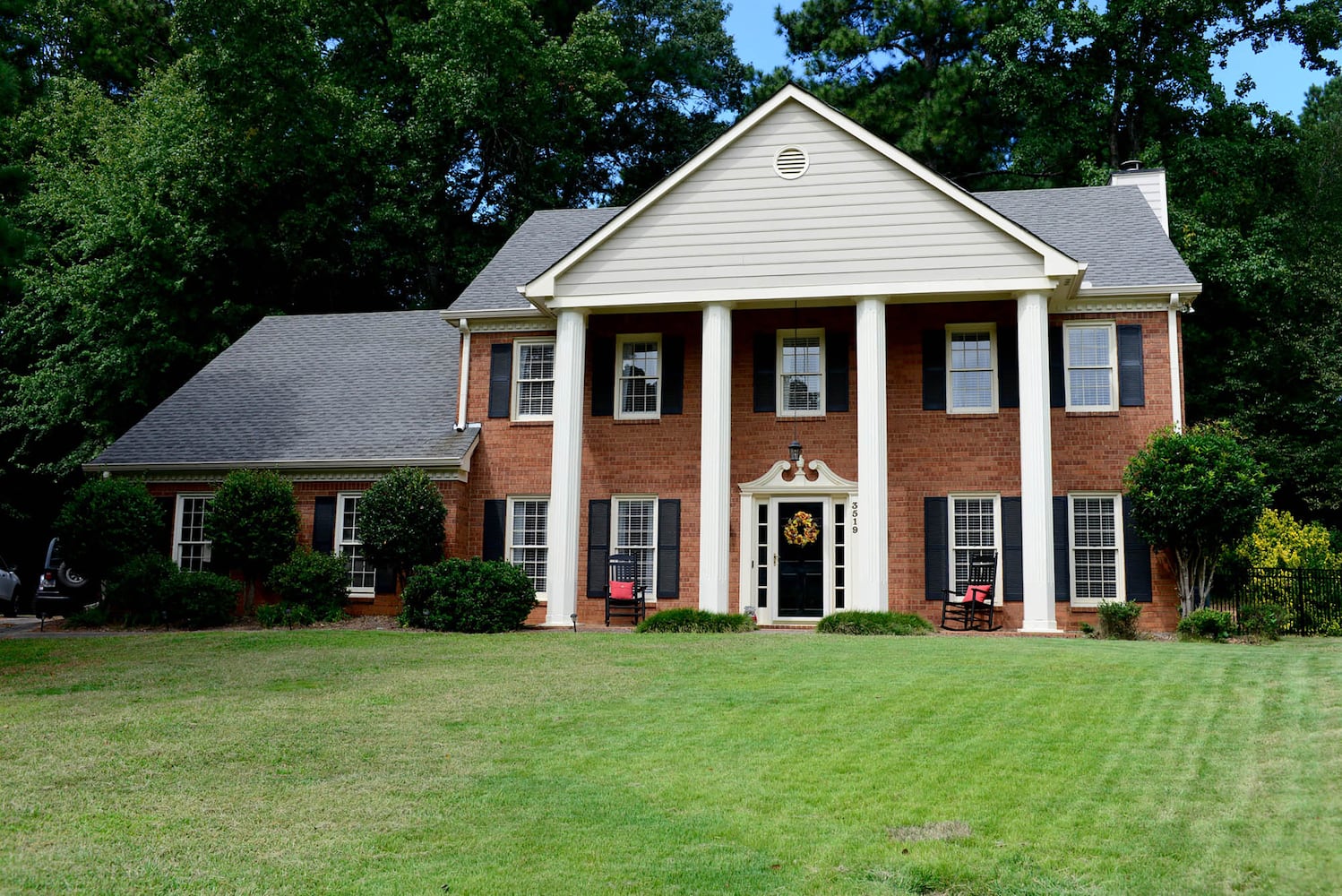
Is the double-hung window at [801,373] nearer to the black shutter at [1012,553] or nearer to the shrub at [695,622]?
the black shutter at [1012,553]

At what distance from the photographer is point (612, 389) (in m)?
22.7

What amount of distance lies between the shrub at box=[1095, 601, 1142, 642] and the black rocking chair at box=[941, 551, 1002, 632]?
1847 millimetres

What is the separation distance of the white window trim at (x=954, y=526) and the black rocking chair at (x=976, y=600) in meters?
0.12

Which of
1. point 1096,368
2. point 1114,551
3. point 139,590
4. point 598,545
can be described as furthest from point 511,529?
point 1096,368

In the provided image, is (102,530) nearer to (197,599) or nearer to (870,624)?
(197,599)

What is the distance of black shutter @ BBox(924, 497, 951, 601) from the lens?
20625 mm

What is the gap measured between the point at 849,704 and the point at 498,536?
12.8 meters


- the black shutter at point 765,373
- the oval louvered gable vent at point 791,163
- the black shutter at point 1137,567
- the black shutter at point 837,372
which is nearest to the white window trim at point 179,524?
the black shutter at point 765,373

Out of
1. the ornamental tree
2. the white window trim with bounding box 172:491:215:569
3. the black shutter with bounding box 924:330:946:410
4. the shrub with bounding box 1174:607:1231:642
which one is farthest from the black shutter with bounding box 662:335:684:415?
the shrub with bounding box 1174:607:1231:642

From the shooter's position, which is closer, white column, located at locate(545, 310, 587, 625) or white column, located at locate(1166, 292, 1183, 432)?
white column, located at locate(545, 310, 587, 625)

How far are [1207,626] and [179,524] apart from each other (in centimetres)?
1877

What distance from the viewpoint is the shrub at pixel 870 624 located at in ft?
59.5

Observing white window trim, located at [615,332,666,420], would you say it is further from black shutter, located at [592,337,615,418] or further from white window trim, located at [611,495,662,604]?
white window trim, located at [611,495,662,604]

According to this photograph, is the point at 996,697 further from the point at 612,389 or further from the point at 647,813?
the point at 612,389
